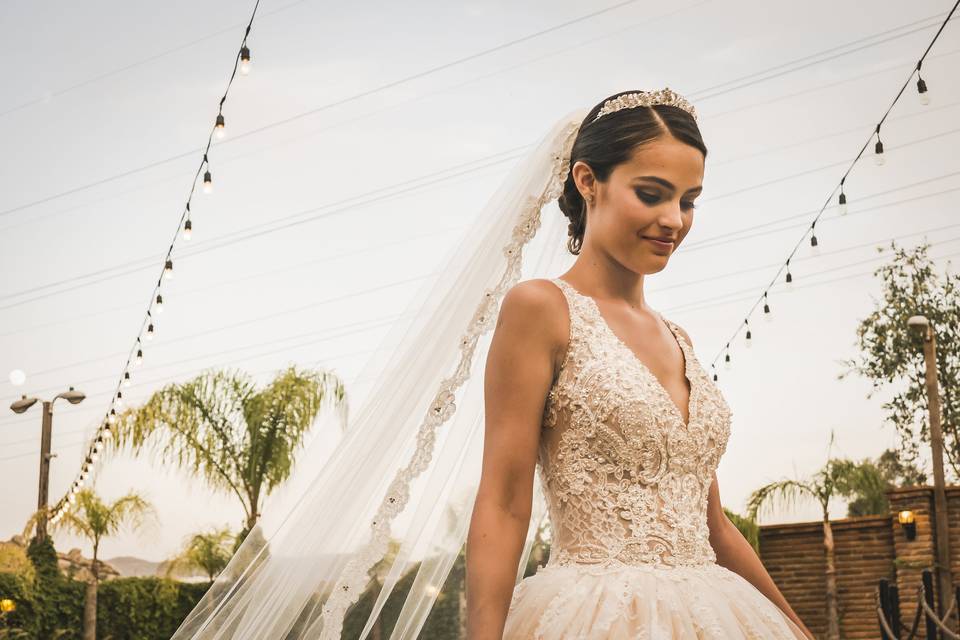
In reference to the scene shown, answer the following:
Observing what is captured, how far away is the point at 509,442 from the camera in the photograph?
5.10 ft

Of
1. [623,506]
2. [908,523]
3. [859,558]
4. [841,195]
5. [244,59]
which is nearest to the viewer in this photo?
[623,506]

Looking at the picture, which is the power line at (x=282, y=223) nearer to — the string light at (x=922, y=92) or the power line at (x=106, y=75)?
the power line at (x=106, y=75)

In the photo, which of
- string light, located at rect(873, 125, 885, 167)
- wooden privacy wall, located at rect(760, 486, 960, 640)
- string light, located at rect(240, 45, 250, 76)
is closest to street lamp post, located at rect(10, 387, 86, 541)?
string light, located at rect(240, 45, 250, 76)

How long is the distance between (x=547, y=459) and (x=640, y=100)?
2.28ft

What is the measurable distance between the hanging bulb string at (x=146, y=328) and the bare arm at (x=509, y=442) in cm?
623

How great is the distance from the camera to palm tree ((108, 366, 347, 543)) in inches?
591

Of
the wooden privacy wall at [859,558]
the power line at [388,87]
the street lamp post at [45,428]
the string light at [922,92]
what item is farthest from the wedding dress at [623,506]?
the street lamp post at [45,428]

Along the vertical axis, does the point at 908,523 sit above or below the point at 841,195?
below

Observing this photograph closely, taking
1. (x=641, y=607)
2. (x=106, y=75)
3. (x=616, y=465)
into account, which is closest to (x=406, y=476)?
(x=616, y=465)

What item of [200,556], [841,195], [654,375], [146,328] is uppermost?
[841,195]

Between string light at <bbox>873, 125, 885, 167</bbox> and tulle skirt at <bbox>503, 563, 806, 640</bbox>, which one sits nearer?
tulle skirt at <bbox>503, 563, 806, 640</bbox>

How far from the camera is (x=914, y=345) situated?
1898 centimetres

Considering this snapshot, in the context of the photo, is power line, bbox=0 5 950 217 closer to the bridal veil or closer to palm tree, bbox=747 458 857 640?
palm tree, bbox=747 458 857 640

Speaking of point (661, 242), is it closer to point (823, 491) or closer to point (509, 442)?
point (509, 442)
